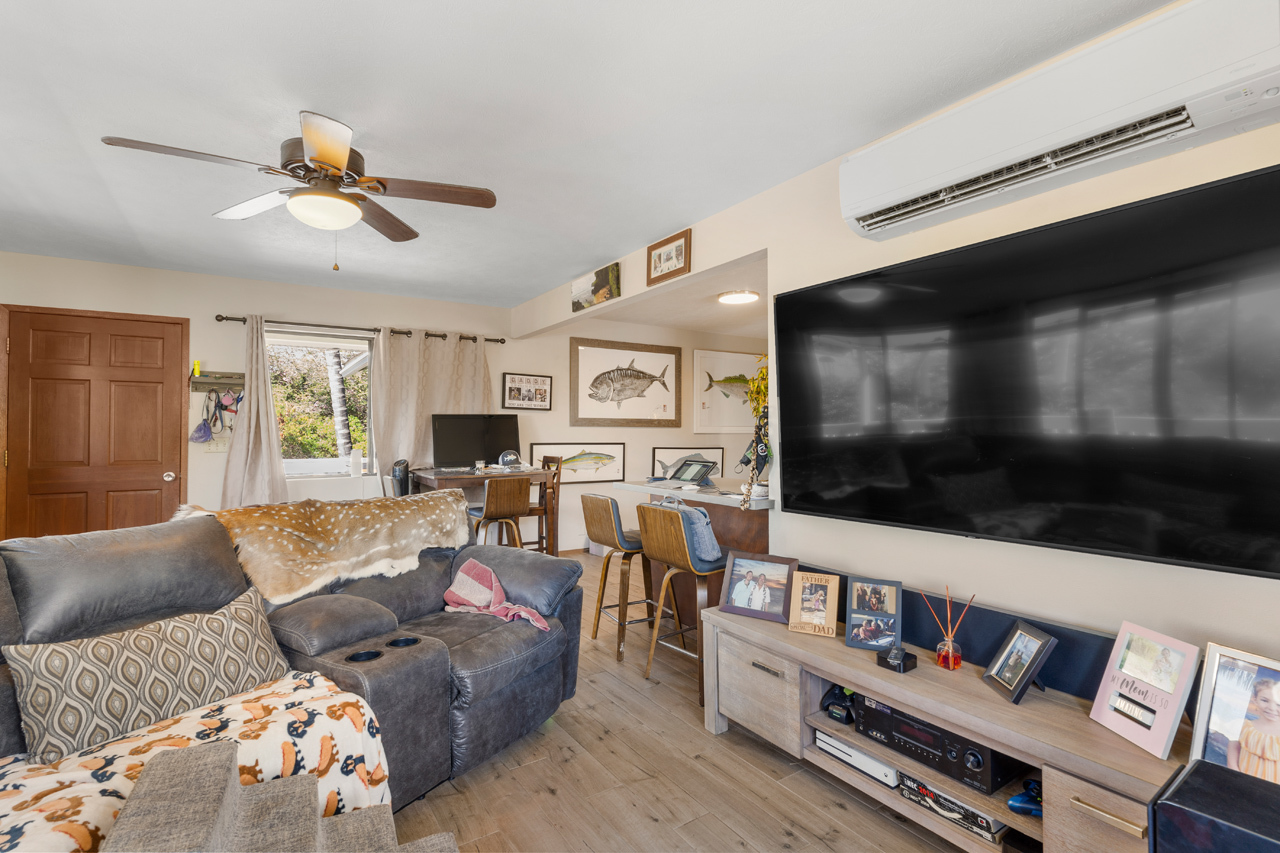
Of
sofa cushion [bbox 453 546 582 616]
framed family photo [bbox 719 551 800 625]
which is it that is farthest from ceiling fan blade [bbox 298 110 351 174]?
framed family photo [bbox 719 551 800 625]

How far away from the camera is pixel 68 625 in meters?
1.55

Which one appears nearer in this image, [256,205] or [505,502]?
[256,205]

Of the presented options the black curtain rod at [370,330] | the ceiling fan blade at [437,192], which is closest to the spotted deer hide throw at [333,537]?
the ceiling fan blade at [437,192]

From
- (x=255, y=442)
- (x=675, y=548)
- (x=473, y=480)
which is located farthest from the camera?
(x=473, y=480)

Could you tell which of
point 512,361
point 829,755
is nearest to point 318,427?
point 512,361

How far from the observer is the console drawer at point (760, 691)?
206cm

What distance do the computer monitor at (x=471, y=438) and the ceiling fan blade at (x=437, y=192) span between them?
298 cm

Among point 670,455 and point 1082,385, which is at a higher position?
point 1082,385

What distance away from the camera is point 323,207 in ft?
6.86

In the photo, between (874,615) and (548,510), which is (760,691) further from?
(548,510)

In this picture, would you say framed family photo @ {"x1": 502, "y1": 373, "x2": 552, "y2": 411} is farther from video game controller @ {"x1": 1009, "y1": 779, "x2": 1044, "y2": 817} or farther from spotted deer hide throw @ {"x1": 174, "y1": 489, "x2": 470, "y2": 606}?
video game controller @ {"x1": 1009, "y1": 779, "x2": 1044, "y2": 817}

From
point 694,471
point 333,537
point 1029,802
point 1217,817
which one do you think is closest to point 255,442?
Answer: point 333,537

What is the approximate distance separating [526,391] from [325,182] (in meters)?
3.53

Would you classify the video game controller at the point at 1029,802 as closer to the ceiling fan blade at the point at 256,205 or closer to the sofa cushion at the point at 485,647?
the sofa cushion at the point at 485,647
